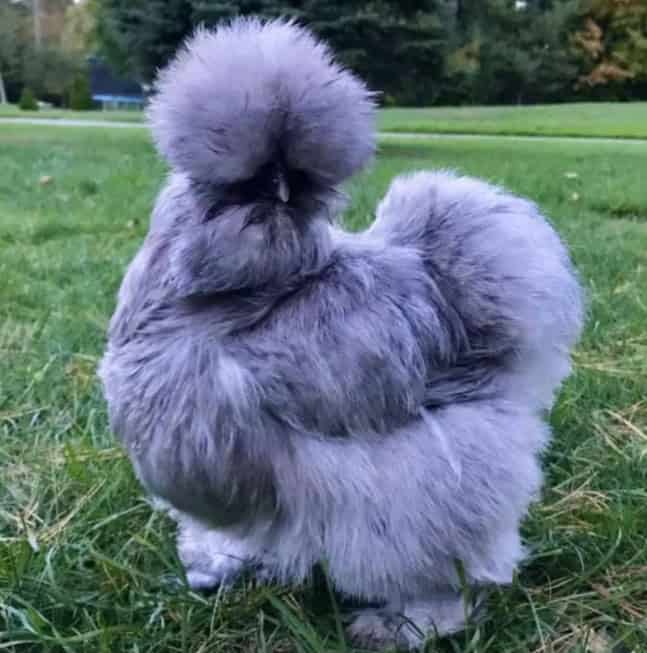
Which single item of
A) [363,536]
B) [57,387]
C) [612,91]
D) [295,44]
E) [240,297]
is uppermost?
[295,44]

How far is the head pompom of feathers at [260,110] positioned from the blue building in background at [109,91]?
987 inches

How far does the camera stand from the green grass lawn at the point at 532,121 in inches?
476

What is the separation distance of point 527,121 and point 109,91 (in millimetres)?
16139

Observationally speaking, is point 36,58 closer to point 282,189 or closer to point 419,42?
point 419,42

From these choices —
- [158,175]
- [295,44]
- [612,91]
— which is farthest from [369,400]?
[612,91]

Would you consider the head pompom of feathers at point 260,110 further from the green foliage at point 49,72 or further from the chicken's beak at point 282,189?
the green foliage at point 49,72

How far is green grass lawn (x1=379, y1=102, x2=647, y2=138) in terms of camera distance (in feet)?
39.7

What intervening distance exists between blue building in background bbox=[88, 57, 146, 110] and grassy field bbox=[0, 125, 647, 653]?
2355 cm

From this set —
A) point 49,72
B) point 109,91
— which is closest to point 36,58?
point 49,72

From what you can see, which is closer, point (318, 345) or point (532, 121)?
point (318, 345)

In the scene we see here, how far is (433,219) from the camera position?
4.23ft

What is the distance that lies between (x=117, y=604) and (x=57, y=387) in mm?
901

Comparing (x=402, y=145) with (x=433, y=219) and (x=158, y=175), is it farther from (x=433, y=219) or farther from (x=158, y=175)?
(x=433, y=219)

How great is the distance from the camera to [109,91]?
27.1 metres
